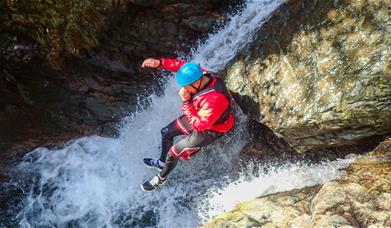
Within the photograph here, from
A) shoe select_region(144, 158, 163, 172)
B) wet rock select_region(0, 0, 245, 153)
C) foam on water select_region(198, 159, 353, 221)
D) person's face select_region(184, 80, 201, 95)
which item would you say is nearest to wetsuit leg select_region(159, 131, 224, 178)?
shoe select_region(144, 158, 163, 172)

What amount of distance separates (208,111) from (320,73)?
182 cm

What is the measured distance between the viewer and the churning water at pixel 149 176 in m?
7.42

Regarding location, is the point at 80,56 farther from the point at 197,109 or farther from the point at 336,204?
the point at 336,204

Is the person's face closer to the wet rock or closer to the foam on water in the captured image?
the wet rock

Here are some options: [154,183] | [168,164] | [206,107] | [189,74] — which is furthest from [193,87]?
[154,183]

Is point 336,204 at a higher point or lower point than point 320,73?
lower

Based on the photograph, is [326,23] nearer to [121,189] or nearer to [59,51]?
[59,51]

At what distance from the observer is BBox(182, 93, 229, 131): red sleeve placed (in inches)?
244

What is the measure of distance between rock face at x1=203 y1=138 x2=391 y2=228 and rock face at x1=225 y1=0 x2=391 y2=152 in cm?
52

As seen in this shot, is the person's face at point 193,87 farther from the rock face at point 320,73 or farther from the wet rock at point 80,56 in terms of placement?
the wet rock at point 80,56

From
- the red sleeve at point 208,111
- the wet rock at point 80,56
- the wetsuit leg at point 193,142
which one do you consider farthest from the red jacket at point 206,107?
the wet rock at point 80,56

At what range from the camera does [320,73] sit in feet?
19.6

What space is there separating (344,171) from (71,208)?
249 inches

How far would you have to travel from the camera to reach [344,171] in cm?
612
